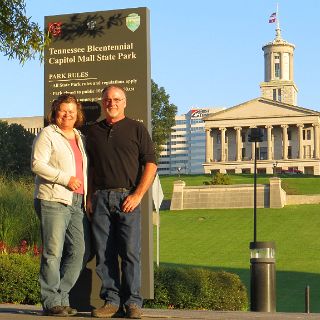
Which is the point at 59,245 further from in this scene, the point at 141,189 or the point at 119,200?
the point at 141,189

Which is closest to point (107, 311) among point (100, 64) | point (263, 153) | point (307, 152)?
point (100, 64)

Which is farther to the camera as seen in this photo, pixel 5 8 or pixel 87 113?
pixel 5 8

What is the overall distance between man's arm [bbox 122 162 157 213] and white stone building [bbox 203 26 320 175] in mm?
124459

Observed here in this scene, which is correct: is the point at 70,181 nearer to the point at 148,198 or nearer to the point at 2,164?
the point at 148,198

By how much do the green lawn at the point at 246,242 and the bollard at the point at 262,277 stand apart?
1031 centimetres

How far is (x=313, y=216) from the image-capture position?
55.3 meters

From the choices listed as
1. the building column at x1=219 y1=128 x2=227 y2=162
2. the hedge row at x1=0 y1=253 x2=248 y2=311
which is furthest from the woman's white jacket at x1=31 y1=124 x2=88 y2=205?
the building column at x1=219 y1=128 x2=227 y2=162

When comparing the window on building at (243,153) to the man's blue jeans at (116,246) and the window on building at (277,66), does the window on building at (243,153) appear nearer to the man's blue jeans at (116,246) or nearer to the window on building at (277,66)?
the window on building at (277,66)

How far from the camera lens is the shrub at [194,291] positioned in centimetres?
1494

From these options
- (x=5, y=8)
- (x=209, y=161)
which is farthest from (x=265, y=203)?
(x=209, y=161)

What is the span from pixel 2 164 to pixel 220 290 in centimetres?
5396

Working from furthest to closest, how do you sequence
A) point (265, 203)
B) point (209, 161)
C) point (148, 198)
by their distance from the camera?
point (209, 161) → point (265, 203) → point (148, 198)

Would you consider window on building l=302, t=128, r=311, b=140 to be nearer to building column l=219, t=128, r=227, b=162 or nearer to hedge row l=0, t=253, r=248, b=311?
building column l=219, t=128, r=227, b=162

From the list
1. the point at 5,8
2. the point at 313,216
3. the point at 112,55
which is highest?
the point at 5,8
